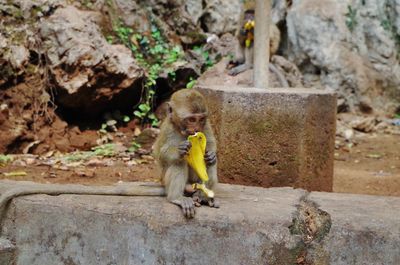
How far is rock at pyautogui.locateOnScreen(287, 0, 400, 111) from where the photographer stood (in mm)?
11422

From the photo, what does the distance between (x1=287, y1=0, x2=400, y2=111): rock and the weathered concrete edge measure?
7.53m

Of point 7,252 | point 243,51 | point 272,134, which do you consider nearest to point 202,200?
point 7,252

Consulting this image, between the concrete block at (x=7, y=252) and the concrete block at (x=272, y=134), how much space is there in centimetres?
215

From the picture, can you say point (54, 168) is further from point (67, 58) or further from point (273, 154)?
point (273, 154)

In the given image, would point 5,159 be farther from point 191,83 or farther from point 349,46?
point 349,46

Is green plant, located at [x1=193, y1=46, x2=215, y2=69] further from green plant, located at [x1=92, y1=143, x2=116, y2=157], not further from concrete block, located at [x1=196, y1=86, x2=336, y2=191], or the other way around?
concrete block, located at [x1=196, y1=86, x2=336, y2=191]

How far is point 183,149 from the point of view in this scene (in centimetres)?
379

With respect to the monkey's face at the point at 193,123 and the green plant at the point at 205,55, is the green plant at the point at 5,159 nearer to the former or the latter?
the green plant at the point at 205,55

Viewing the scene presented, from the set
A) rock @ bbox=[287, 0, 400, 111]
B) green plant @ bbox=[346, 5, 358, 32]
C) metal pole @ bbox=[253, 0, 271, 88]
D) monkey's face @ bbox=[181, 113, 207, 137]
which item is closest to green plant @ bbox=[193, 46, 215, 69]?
rock @ bbox=[287, 0, 400, 111]

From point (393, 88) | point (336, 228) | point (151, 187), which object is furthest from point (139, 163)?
point (393, 88)

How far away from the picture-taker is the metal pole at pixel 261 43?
5.93m

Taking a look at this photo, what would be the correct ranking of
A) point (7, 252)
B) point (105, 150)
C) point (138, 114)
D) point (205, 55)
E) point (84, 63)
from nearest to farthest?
1. point (7, 252)
2. point (105, 150)
3. point (84, 63)
4. point (138, 114)
5. point (205, 55)

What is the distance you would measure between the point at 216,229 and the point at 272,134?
6.05ft

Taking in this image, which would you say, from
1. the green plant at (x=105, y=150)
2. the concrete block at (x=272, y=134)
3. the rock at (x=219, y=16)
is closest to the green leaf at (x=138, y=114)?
the green plant at (x=105, y=150)
